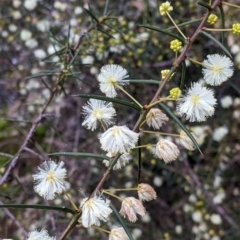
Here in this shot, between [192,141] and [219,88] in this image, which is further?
[219,88]

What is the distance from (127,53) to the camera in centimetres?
185

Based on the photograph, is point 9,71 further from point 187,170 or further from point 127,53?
point 187,170

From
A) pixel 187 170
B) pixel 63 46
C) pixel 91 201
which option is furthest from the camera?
pixel 187 170

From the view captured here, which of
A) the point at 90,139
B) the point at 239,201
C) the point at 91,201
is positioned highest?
the point at 90,139

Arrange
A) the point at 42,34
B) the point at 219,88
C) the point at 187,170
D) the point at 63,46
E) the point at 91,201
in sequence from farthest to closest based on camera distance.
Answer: the point at 42,34 → the point at 219,88 → the point at 187,170 → the point at 63,46 → the point at 91,201

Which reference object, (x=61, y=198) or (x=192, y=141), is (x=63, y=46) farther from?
(x=61, y=198)

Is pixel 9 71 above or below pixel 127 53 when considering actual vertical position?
above

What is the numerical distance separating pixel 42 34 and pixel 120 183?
74cm

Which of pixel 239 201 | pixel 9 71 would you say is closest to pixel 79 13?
pixel 9 71

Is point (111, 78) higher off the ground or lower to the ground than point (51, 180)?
higher

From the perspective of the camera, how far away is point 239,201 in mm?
1921

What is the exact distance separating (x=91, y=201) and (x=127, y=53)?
117cm

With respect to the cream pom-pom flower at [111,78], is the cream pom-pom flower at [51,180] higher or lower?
lower

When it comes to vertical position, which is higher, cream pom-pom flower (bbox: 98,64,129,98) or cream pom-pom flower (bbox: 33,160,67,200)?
cream pom-pom flower (bbox: 98,64,129,98)
